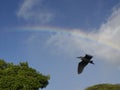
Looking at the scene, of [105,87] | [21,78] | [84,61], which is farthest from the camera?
[105,87]

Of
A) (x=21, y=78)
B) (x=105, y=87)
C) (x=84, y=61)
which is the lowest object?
(x=84, y=61)

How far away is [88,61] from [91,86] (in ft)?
257

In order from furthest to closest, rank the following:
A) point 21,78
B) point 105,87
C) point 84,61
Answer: point 105,87 < point 21,78 < point 84,61

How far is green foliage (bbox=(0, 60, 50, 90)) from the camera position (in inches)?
2264

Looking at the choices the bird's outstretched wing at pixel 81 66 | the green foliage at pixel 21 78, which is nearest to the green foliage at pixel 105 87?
the green foliage at pixel 21 78

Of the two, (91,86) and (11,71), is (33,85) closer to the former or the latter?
(11,71)

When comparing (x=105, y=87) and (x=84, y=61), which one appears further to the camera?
(x=105, y=87)

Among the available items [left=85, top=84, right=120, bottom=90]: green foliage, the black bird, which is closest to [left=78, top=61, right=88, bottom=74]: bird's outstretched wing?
the black bird

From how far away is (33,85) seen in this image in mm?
58406

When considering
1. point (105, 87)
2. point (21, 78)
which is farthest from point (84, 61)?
point (105, 87)

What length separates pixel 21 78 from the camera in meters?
57.8

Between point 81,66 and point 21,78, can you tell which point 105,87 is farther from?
point 81,66

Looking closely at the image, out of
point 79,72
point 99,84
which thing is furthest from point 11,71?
point 99,84

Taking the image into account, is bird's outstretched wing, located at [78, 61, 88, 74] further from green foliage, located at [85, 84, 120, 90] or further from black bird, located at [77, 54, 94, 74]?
green foliage, located at [85, 84, 120, 90]
